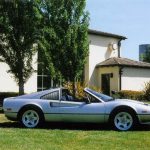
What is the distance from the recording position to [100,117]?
12547 mm

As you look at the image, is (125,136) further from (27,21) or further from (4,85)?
(4,85)

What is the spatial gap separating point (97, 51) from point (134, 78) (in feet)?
11.3

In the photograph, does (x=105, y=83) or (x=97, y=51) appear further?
(x=97, y=51)

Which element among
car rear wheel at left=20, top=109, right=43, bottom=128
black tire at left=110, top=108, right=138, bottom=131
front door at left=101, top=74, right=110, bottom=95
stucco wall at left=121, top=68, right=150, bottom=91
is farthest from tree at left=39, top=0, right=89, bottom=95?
front door at left=101, top=74, right=110, bottom=95

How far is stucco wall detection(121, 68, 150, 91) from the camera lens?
109ft

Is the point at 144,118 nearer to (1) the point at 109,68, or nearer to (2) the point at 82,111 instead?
(2) the point at 82,111

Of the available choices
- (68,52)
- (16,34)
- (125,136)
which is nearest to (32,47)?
(16,34)

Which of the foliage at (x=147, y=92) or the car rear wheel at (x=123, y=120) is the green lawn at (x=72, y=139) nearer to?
the car rear wheel at (x=123, y=120)

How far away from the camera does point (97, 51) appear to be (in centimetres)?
3425

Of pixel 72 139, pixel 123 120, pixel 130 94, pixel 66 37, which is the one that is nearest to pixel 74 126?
pixel 123 120

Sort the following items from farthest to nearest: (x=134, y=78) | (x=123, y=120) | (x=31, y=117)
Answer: (x=134, y=78)
(x=31, y=117)
(x=123, y=120)

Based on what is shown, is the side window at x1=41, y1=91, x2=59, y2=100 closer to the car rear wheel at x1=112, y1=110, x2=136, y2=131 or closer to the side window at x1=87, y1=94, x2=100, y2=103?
A: the side window at x1=87, y1=94, x2=100, y2=103

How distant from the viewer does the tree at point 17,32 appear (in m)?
20.8

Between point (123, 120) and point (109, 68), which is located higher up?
point (109, 68)
